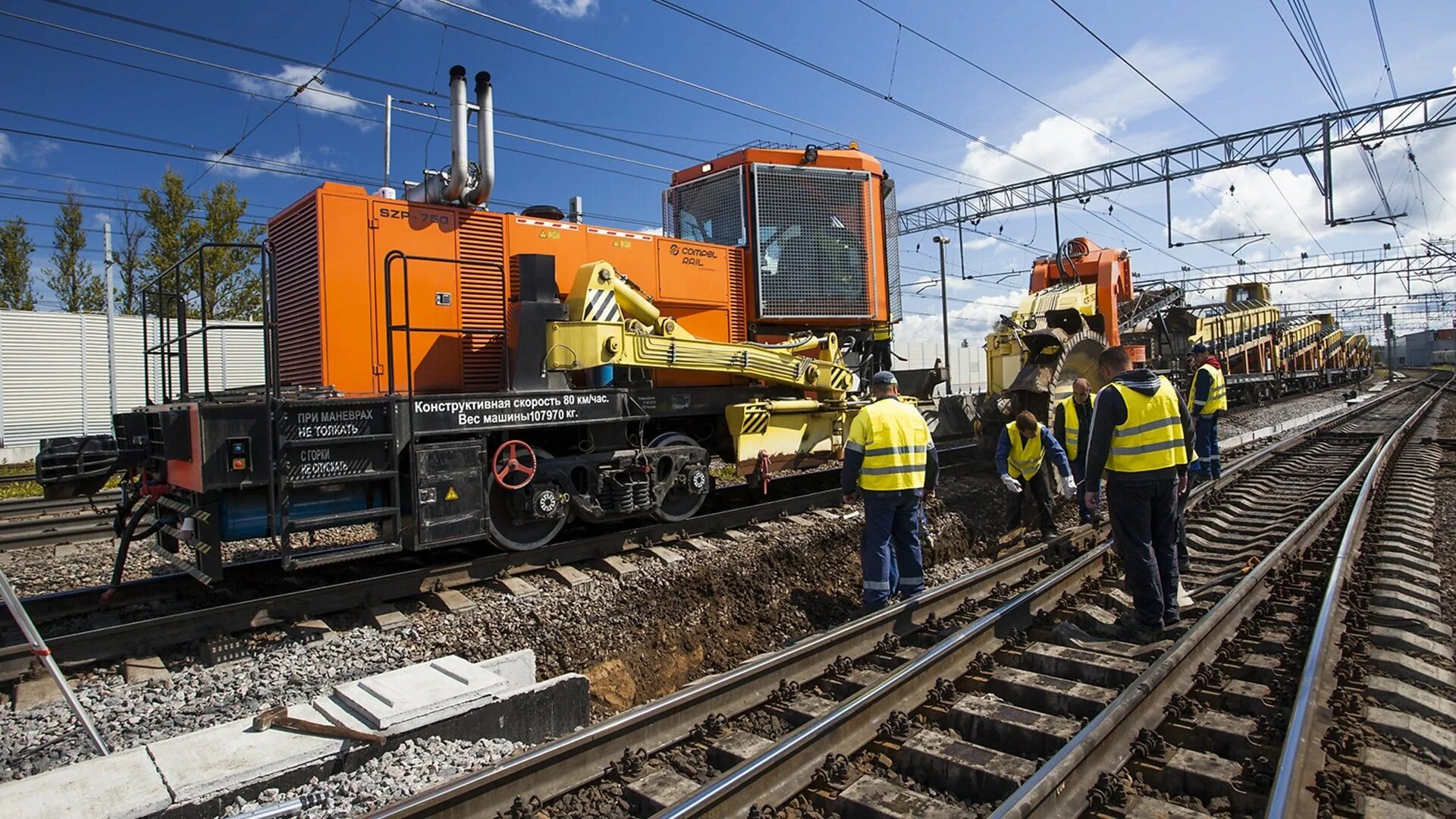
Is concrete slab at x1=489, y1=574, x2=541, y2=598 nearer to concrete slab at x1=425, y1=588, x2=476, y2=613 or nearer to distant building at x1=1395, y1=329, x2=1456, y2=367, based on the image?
concrete slab at x1=425, y1=588, x2=476, y2=613

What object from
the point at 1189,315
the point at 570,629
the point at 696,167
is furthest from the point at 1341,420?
the point at 570,629

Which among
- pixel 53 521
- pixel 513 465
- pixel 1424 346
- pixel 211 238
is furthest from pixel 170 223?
pixel 1424 346

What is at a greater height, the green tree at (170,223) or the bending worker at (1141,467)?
the green tree at (170,223)

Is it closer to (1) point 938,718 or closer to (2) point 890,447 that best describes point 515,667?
(1) point 938,718

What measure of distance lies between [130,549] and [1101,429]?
8.97 m

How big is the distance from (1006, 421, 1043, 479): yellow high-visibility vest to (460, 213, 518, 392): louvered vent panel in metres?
4.76

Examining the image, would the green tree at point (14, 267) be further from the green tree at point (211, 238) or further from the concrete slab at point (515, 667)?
the concrete slab at point (515, 667)

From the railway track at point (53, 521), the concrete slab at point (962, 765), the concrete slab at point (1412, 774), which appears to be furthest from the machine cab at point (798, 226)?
the railway track at point (53, 521)

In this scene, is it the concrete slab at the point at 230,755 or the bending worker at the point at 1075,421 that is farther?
the bending worker at the point at 1075,421

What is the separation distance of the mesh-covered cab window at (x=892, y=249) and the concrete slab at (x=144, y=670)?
730cm

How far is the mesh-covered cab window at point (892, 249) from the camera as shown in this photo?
9008 millimetres

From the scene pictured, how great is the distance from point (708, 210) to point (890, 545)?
14.7ft

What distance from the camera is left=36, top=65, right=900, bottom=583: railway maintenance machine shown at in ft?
16.4

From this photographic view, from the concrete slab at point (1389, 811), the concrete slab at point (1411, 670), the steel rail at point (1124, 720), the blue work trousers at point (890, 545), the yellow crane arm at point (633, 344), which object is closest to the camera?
the concrete slab at point (1389, 811)
